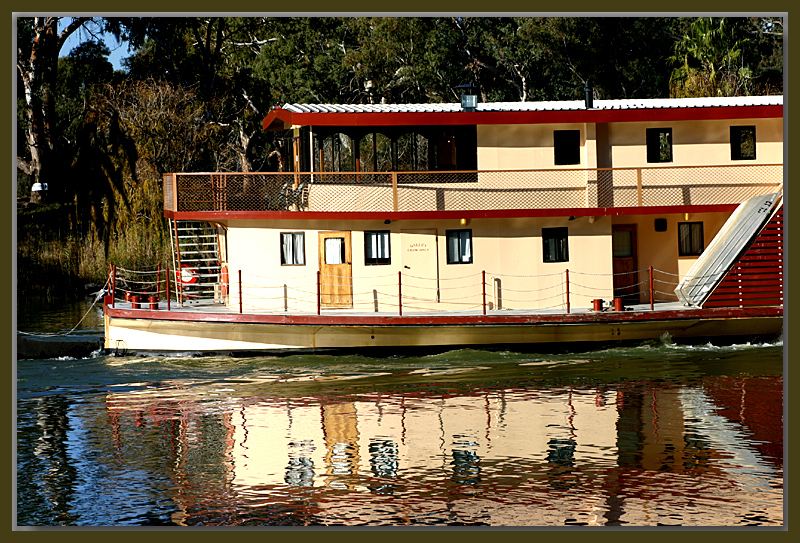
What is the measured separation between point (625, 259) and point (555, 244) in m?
1.75

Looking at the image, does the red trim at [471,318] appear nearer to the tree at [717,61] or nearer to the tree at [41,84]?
the tree at [717,61]

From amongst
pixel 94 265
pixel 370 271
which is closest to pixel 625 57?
pixel 94 265

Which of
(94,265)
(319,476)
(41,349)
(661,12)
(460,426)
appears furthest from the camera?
(94,265)

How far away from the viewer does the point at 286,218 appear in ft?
66.4

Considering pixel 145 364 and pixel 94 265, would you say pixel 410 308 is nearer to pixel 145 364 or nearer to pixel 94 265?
pixel 145 364

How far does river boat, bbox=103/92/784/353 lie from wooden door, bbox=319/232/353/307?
0.13ft

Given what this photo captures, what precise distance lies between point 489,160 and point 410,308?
10.8 feet

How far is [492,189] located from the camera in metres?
20.9

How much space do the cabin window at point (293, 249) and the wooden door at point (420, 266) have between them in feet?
6.29

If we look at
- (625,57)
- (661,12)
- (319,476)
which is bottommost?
(319,476)

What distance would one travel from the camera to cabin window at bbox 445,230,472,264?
20.9 meters

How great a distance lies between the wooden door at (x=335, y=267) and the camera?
2077 centimetres

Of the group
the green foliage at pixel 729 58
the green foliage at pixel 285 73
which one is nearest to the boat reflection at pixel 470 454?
the green foliage at pixel 729 58

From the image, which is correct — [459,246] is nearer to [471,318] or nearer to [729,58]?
[471,318]
